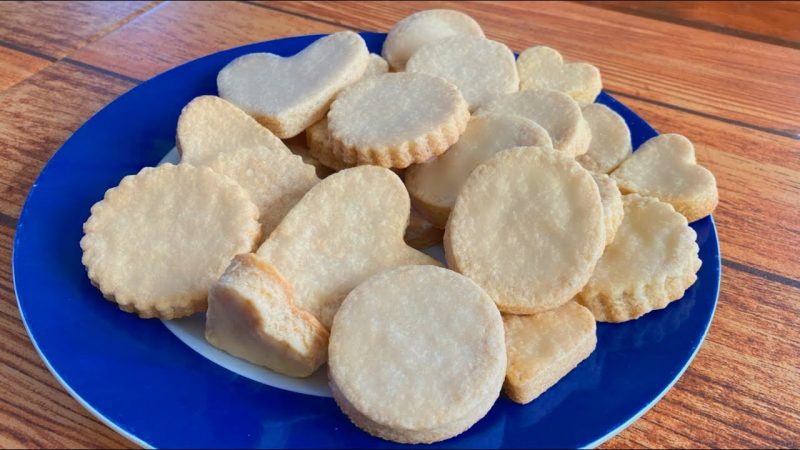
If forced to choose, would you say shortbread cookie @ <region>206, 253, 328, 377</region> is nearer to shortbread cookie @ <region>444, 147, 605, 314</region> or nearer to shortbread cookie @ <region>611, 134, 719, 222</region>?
shortbread cookie @ <region>444, 147, 605, 314</region>

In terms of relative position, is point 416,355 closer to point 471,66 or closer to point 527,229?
point 527,229

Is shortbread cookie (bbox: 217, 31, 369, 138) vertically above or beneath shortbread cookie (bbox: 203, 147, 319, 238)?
above

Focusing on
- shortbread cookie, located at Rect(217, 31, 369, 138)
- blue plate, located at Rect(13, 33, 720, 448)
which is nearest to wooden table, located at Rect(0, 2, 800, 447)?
blue plate, located at Rect(13, 33, 720, 448)

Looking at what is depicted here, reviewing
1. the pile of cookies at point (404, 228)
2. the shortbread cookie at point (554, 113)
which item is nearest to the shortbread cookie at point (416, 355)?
the pile of cookies at point (404, 228)

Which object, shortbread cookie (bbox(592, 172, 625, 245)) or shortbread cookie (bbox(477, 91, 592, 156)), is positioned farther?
shortbread cookie (bbox(477, 91, 592, 156))

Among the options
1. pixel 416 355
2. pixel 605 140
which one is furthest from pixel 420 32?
pixel 416 355

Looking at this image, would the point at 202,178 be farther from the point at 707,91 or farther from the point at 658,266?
the point at 707,91

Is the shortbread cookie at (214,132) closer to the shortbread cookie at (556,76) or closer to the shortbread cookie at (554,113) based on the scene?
the shortbread cookie at (554,113)

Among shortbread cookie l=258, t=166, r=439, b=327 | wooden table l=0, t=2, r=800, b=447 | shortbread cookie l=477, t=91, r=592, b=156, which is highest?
shortbread cookie l=477, t=91, r=592, b=156
